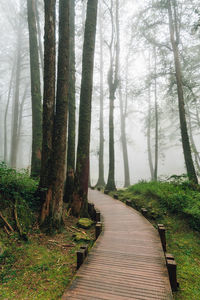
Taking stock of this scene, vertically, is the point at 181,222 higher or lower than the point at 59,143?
lower

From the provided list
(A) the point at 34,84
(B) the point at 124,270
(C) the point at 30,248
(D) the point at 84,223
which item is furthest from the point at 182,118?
(C) the point at 30,248

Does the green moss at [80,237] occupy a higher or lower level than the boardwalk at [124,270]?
lower

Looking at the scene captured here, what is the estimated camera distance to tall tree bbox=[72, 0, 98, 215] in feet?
22.4

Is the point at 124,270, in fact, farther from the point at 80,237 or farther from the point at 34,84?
the point at 34,84

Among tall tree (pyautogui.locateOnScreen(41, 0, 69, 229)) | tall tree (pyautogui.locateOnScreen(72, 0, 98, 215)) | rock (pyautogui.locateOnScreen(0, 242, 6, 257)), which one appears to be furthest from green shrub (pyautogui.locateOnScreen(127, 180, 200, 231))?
rock (pyautogui.locateOnScreen(0, 242, 6, 257))

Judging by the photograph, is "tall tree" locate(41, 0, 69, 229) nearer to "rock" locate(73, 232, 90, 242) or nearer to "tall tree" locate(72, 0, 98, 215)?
"rock" locate(73, 232, 90, 242)

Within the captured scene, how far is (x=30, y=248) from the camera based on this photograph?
4.25 metres

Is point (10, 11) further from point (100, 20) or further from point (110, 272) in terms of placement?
point (110, 272)

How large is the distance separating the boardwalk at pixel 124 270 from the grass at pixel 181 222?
680 millimetres

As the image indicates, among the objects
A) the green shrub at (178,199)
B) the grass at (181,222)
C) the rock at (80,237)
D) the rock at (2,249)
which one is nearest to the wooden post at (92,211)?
the rock at (80,237)

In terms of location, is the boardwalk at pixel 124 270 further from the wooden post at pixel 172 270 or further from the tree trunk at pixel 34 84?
the tree trunk at pixel 34 84

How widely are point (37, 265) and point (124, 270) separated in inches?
77.5

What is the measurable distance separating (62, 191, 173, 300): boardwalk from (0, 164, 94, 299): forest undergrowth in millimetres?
535

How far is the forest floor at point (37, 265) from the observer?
3059 mm
